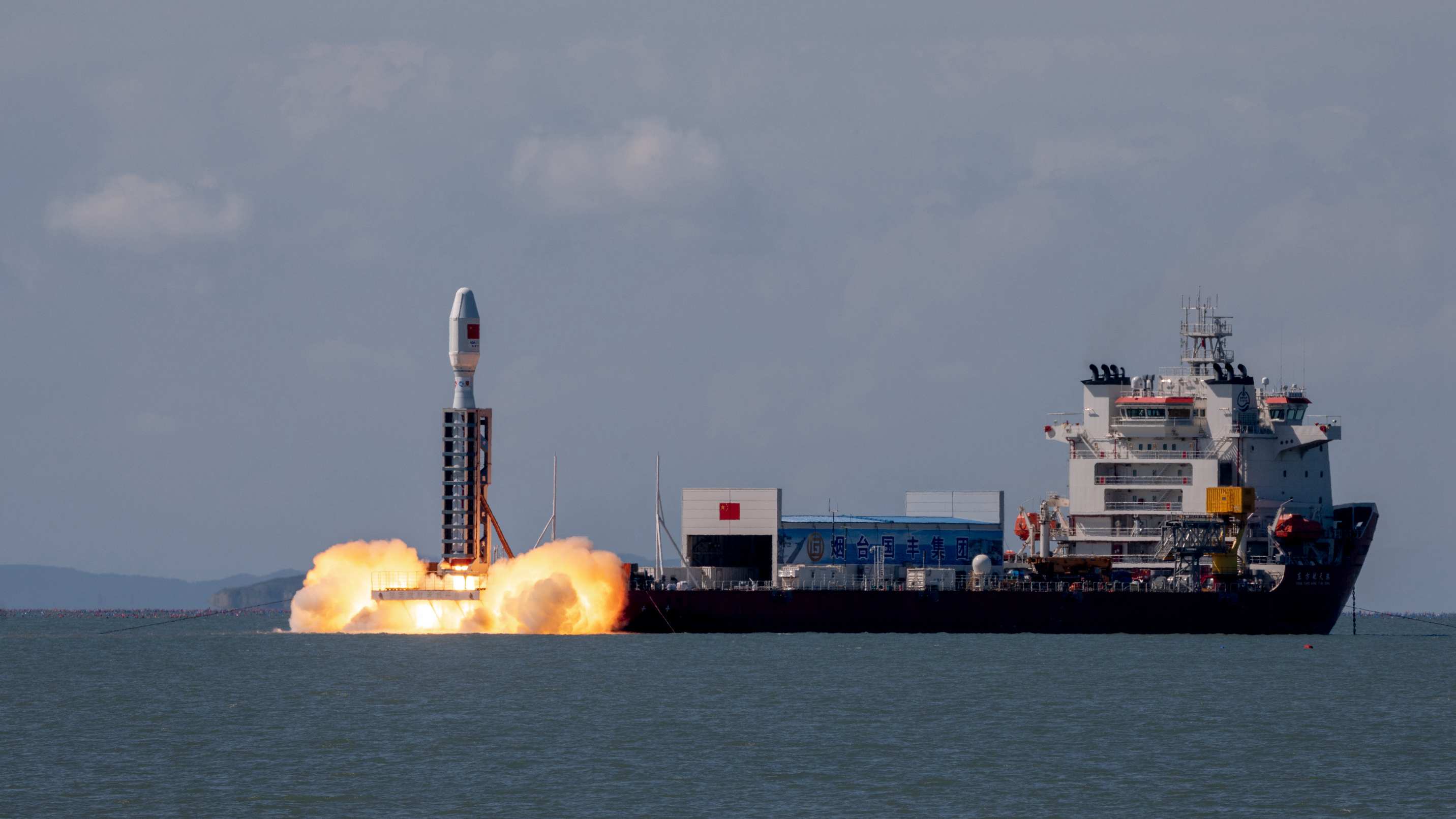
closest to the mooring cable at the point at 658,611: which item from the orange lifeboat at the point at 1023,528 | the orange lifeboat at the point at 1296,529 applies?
the orange lifeboat at the point at 1023,528

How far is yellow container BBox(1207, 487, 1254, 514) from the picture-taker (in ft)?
348

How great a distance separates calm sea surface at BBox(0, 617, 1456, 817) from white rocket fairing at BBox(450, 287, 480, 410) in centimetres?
1423

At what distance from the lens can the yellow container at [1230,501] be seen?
348 ft

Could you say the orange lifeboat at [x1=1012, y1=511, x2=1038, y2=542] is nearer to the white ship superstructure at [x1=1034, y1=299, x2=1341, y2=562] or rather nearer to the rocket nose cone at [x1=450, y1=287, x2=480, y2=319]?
the white ship superstructure at [x1=1034, y1=299, x2=1341, y2=562]

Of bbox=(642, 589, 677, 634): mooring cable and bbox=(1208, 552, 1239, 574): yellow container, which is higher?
bbox=(1208, 552, 1239, 574): yellow container

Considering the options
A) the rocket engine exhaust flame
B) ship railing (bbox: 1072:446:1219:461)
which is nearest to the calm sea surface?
the rocket engine exhaust flame

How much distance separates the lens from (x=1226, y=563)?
107 meters

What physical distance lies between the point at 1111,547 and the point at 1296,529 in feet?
32.0

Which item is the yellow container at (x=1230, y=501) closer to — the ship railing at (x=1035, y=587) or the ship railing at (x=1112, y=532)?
the ship railing at (x=1035, y=587)

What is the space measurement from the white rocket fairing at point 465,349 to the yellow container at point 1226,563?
38211mm

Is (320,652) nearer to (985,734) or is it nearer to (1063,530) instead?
(1063,530)

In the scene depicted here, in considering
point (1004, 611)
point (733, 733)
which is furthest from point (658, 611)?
point (733, 733)

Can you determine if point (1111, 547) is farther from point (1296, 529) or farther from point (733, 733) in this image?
point (733, 733)

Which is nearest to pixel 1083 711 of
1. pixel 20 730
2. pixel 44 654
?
pixel 20 730
